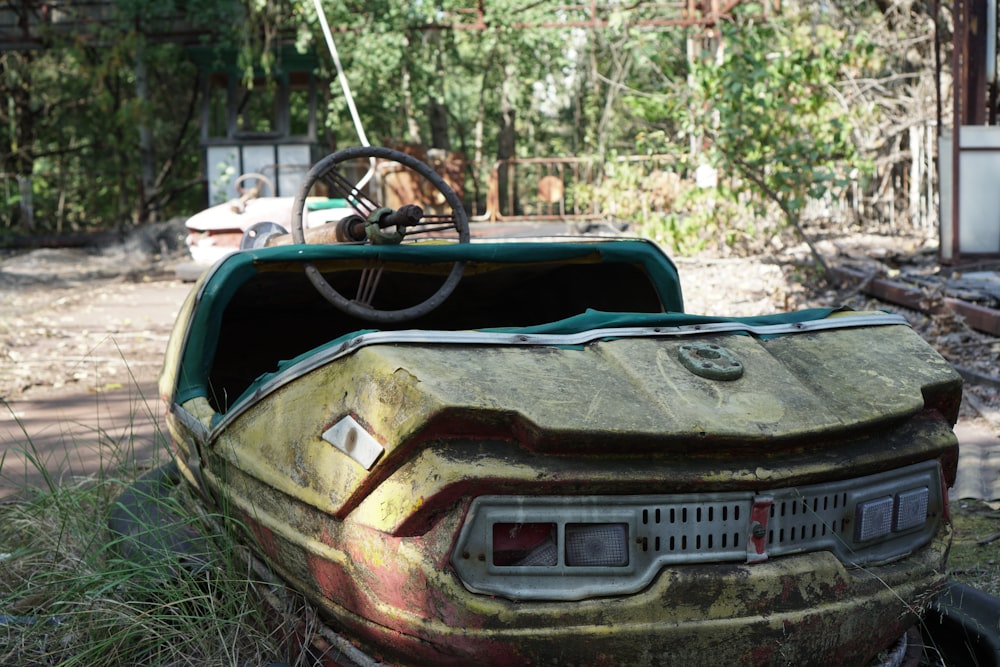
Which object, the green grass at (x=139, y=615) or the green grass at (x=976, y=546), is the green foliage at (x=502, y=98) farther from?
the green grass at (x=139, y=615)

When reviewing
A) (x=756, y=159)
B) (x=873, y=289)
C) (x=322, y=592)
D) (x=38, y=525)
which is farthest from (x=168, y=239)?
(x=322, y=592)

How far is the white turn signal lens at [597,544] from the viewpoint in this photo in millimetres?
1524

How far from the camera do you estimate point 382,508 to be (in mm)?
1539

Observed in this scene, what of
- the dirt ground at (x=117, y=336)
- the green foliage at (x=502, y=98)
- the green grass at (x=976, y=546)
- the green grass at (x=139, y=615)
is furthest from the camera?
the green foliage at (x=502, y=98)

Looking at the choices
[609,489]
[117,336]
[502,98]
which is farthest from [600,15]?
[609,489]

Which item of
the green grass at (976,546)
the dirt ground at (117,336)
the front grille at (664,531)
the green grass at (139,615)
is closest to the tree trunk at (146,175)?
the dirt ground at (117,336)

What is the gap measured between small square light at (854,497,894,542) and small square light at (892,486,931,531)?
2 centimetres

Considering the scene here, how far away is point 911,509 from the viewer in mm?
1776

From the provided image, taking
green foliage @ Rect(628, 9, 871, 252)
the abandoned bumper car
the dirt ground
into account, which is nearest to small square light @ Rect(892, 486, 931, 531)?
the abandoned bumper car

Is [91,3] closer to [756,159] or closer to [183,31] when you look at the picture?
[183,31]

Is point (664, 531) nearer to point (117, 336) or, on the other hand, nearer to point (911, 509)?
point (911, 509)

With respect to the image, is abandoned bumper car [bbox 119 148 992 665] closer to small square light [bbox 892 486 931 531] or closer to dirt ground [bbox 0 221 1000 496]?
small square light [bbox 892 486 931 531]

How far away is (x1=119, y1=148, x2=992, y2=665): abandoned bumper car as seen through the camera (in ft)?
4.95

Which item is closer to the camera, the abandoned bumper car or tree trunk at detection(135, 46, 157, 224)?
the abandoned bumper car
